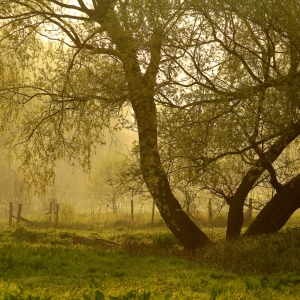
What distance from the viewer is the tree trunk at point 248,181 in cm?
1154

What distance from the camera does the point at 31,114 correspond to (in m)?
15.1

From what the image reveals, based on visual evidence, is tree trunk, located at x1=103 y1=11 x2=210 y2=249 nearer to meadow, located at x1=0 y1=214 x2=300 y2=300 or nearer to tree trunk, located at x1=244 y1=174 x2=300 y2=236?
meadow, located at x1=0 y1=214 x2=300 y2=300

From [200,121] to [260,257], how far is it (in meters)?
3.62

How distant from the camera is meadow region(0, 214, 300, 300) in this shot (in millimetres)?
7547

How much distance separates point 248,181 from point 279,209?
1155 millimetres

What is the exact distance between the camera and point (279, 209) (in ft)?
41.6

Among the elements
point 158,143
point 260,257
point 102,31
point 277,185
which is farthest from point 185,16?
point 260,257

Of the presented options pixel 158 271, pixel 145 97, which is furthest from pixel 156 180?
pixel 158 271

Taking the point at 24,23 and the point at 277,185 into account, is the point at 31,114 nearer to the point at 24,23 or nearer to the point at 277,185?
the point at 24,23

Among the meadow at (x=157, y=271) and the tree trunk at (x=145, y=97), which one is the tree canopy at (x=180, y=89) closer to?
the tree trunk at (x=145, y=97)

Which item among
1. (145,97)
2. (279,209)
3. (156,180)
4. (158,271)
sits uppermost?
(145,97)

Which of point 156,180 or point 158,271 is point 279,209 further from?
point 158,271

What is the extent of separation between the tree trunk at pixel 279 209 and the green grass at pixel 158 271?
0.55m

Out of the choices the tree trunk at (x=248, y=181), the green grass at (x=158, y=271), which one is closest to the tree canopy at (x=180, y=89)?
the tree trunk at (x=248, y=181)
